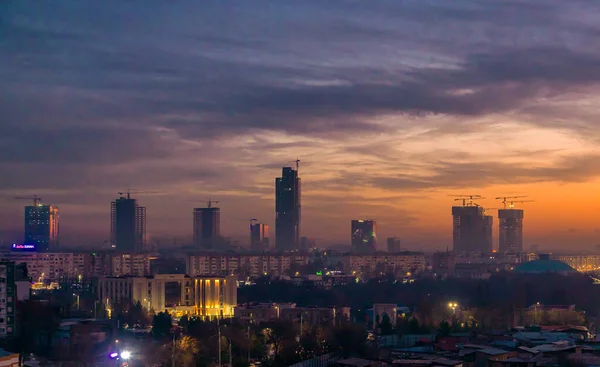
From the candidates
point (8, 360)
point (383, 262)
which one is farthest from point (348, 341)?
point (383, 262)

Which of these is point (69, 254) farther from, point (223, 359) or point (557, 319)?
point (223, 359)

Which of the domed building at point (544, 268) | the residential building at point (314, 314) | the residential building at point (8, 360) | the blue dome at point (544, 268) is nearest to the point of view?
the residential building at point (8, 360)

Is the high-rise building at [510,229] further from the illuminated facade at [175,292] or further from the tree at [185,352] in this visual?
the tree at [185,352]

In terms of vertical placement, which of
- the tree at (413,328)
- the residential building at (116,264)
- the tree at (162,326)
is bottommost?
the tree at (413,328)

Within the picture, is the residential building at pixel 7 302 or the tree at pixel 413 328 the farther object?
the tree at pixel 413 328

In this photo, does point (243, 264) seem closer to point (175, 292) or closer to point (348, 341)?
point (175, 292)

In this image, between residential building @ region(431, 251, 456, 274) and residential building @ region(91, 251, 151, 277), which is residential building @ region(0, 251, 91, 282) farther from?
residential building @ region(431, 251, 456, 274)

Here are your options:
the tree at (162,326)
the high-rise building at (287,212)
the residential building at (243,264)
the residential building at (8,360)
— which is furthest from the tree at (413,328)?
the high-rise building at (287,212)
